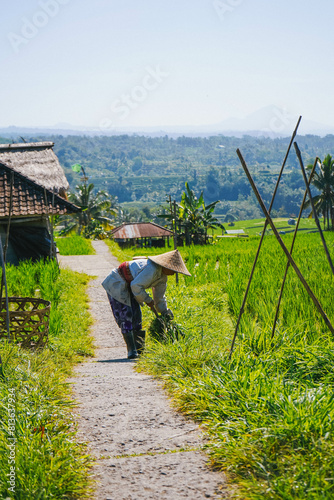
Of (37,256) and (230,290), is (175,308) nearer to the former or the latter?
(230,290)

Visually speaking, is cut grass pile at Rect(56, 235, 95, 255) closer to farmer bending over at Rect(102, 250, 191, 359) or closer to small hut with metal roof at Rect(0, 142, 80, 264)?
small hut with metal roof at Rect(0, 142, 80, 264)

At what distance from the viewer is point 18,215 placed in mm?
9492

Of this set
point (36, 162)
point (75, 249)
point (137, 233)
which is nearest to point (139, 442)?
point (36, 162)

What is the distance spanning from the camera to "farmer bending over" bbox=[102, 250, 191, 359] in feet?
14.6

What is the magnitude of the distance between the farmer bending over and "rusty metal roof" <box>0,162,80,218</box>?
5.09 metres

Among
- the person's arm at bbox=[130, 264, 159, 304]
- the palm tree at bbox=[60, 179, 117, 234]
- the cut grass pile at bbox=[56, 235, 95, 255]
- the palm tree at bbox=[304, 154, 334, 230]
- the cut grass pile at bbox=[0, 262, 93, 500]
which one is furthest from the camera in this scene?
the palm tree at bbox=[304, 154, 334, 230]

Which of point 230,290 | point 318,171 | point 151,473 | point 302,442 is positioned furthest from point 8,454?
point 318,171

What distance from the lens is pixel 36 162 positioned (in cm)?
1343

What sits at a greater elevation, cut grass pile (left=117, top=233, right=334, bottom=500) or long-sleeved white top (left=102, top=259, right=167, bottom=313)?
long-sleeved white top (left=102, top=259, right=167, bottom=313)

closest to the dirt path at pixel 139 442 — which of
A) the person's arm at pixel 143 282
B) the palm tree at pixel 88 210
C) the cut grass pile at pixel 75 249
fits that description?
the person's arm at pixel 143 282

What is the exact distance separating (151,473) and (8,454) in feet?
1.97

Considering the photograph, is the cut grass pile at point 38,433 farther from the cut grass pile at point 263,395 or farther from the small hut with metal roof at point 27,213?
the small hut with metal roof at point 27,213

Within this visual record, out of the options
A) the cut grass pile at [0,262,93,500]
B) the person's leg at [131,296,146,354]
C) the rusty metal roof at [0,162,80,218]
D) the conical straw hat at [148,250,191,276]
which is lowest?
the person's leg at [131,296,146,354]

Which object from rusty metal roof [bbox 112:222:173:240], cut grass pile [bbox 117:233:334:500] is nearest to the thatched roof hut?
cut grass pile [bbox 117:233:334:500]
